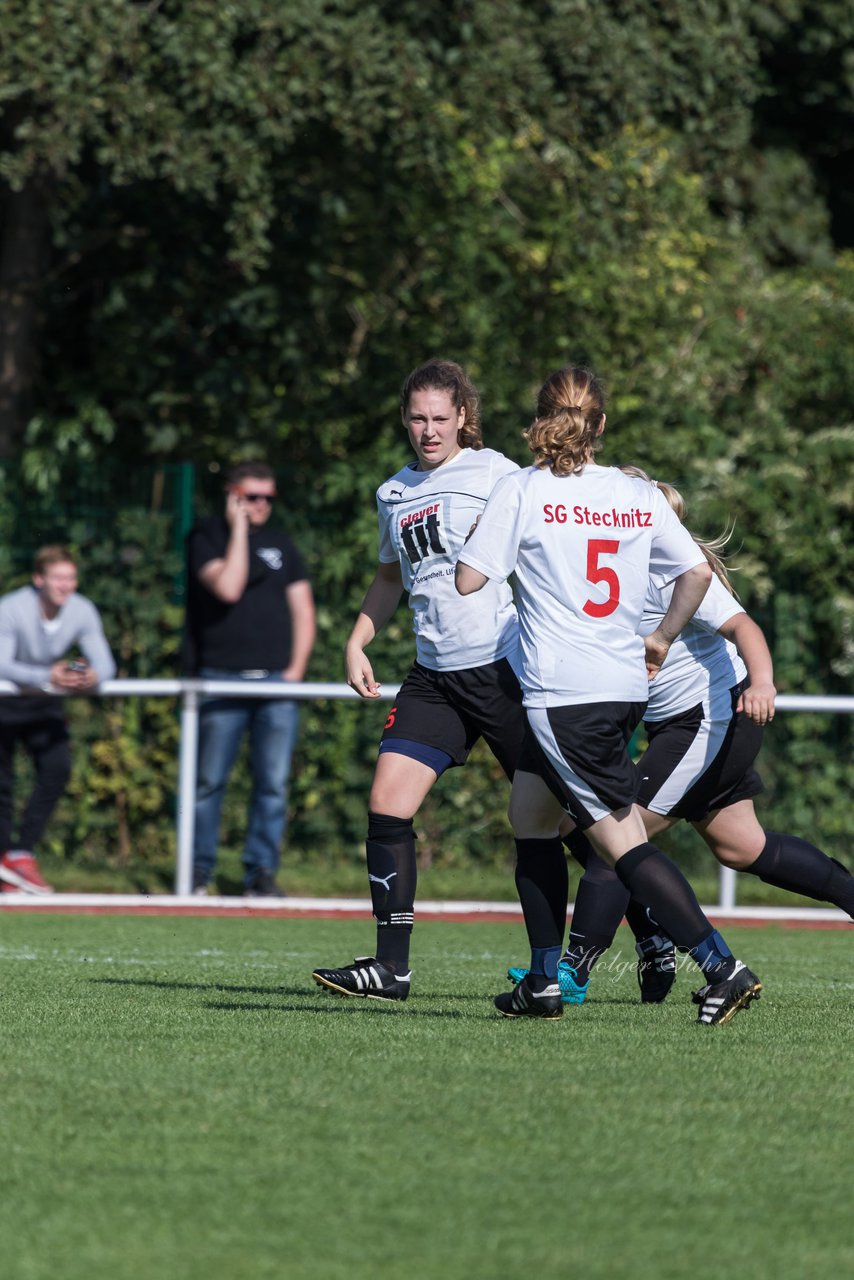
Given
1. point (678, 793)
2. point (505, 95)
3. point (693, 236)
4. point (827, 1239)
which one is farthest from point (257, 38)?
point (827, 1239)

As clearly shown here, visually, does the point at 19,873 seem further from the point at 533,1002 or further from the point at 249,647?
the point at 533,1002

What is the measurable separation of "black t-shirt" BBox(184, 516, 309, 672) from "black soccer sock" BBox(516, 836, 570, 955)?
515 cm

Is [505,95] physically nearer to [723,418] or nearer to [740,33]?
[740,33]

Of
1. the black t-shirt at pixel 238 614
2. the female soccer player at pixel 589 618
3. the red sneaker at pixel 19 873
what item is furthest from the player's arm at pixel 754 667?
the red sneaker at pixel 19 873

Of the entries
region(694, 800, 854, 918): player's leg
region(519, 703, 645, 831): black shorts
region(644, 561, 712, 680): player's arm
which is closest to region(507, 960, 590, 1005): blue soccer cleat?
region(694, 800, 854, 918): player's leg

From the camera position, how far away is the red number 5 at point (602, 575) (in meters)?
5.33

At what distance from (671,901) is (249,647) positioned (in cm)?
587

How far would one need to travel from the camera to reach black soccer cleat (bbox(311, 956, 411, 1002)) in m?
5.77

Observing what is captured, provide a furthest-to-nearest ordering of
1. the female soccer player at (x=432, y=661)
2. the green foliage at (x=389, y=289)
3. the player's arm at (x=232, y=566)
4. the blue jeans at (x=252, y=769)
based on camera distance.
Result: the green foliage at (x=389, y=289) < the player's arm at (x=232, y=566) < the blue jeans at (x=252, y=769) < the female soccer player at (x=432, y=661)

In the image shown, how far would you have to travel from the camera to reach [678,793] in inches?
242

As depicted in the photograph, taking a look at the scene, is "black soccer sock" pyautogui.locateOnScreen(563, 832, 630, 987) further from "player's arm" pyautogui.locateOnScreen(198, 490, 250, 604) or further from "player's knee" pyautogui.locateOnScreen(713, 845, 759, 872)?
"player's arm" pyautogui.locateOnScreen(198, 490, 250, 604)

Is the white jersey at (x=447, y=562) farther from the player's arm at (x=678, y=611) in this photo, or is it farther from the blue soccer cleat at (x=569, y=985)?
the blue soccer cleat at (x=569, y=985)

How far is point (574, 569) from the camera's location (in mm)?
5328

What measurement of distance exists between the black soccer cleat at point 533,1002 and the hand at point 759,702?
0.98 meters
